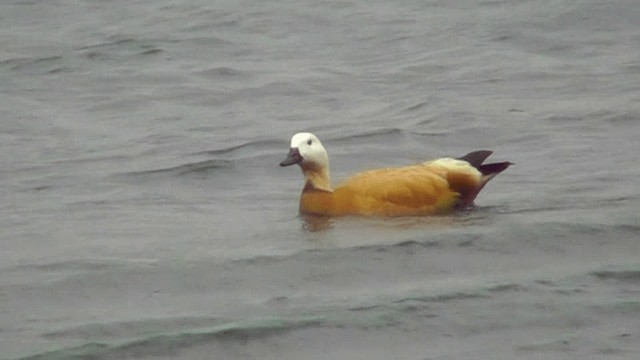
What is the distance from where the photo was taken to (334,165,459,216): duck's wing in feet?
37.3

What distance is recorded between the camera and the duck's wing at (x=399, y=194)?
37.3 ft

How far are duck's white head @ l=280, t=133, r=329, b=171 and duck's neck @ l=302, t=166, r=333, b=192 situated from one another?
17 mm

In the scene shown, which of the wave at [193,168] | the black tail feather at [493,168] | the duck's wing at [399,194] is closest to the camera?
the duck's wing at [399,194]

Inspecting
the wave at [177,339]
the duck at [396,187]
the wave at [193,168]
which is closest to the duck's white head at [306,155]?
the duck at [396,187]

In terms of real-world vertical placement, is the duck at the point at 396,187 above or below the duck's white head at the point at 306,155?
below

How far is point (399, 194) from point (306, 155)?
80cm

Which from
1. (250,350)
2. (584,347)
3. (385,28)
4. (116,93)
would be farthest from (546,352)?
(385,28)

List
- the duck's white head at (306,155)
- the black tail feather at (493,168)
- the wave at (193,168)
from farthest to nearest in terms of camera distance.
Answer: the wave at (193,168) → the duck's white head at (306,155) → the black tail feather at (493,168)

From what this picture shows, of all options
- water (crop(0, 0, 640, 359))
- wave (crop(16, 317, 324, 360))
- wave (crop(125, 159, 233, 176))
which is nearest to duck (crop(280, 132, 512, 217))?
water (crop(0, 0, 640, 359))

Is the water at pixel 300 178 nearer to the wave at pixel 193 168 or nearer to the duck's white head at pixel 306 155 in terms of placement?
the wave at pixel 193 168

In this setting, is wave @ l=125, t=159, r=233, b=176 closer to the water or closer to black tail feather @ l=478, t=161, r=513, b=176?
the water

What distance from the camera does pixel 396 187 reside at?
11.4m

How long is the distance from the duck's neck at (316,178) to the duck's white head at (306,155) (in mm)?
17

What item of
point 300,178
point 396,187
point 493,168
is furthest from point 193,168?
point 493,168
